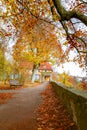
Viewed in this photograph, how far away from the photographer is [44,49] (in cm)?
4366

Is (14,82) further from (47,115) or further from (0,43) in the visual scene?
(47,115)

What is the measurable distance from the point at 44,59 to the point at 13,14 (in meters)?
31.9

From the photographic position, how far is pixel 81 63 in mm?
16266

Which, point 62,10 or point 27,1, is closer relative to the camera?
point 62,10

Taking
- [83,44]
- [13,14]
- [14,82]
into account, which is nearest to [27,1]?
[13,14]

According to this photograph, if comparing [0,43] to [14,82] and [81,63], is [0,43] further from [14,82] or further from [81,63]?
[81,63]

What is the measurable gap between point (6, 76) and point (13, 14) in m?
29.0

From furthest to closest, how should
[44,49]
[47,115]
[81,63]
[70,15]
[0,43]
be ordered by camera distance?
[44,49]
[0,43]
[81,63]
[70,15]
[47,115]

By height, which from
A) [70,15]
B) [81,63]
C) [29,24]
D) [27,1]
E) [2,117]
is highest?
[27,1]

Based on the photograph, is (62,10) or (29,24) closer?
(62,10)

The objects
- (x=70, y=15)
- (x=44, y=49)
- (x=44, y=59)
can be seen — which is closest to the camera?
(x=70, y=15)

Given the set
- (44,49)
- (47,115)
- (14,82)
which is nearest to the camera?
(47,115)

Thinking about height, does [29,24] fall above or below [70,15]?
above

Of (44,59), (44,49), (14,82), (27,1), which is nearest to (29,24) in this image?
(27,1)
